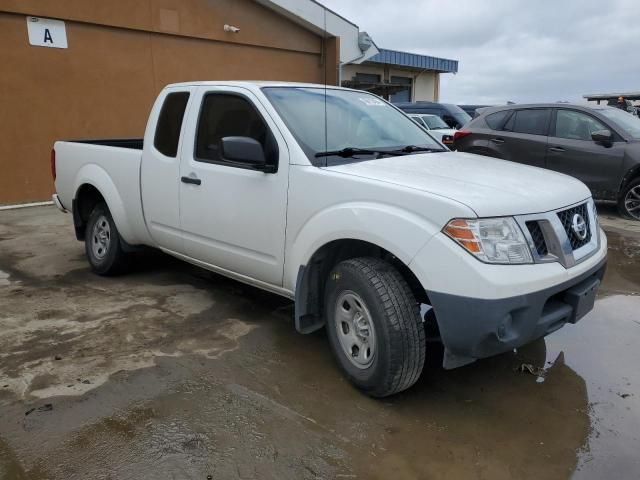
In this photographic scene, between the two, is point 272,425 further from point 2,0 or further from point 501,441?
point 2,0

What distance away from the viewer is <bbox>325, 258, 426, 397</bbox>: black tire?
2.84 meters

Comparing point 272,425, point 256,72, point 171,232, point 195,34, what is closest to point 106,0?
point 195,34

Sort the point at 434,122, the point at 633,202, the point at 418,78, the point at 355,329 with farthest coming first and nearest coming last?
the point at 418,78, the point at 434,122, the point at 633,202, the point at 355,329

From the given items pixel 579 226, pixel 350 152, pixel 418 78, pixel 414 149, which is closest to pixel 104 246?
pixel 350 152

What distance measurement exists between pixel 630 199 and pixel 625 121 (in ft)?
4.18

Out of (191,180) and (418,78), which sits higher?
(418,78)

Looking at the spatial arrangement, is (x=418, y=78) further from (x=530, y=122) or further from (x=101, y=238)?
(x=101, y=238)

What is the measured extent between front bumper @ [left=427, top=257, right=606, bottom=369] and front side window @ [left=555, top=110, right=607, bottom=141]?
6142 millimetres

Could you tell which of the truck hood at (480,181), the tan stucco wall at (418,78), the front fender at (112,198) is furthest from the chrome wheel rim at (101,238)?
the tan stucco wall at (418,78)

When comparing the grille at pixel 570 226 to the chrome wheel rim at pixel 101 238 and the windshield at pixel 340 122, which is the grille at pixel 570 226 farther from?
the chrome wheel rim at pixel 101 238

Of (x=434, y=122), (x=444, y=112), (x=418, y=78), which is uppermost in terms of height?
(x=418, y=78)

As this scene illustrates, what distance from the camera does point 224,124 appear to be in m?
4.10

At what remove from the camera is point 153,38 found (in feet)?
35.6

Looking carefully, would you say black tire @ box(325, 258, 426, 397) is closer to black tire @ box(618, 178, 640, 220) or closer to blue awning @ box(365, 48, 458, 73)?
black tire @ box(618, 178, 640, 220)
